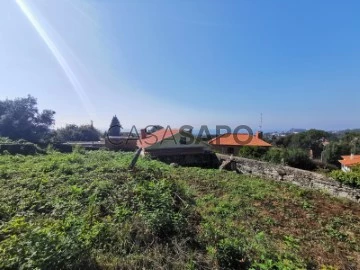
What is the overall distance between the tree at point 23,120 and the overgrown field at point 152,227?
29841mm

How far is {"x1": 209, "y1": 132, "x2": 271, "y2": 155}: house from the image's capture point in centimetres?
2573

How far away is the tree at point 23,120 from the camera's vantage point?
104 feet

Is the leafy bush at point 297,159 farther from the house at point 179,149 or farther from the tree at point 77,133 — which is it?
the tree at point 77,133

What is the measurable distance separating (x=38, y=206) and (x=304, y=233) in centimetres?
565

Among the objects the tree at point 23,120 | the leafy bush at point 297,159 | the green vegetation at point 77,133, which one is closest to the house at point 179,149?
the leafy bush at point 297,159

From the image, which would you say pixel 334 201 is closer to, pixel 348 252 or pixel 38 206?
pixel 348 252

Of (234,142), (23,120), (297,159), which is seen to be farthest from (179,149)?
(23,120)

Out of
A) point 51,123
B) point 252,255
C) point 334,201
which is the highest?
point 51,123

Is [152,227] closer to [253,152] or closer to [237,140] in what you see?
[253,152]


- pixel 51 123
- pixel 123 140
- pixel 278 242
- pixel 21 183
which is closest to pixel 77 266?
pixel 278 242

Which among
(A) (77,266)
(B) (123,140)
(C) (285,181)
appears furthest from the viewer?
(B) (123,140)

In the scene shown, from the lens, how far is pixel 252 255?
336 cm

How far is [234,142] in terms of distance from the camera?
2619cm

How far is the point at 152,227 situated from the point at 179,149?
17282mm
